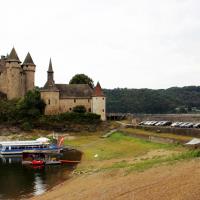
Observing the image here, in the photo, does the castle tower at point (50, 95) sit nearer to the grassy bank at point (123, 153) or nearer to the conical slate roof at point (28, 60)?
the conical slate roof at point (28, 60)

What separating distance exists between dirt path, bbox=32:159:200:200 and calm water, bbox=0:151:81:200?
3009mm

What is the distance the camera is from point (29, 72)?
120m

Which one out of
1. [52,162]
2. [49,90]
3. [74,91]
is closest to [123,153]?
[52,162]

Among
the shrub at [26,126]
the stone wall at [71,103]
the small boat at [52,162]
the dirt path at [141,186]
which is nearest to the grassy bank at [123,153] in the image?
the dirt path at [141,186]

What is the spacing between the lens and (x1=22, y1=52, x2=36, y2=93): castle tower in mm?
119625

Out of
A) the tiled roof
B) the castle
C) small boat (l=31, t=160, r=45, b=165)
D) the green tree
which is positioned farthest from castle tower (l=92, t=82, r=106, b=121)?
small boat (l=31, t=160, r=45, b=165)

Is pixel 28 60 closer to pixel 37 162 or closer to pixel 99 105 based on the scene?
pixel 99 105

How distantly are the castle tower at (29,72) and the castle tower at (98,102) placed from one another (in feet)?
62.9

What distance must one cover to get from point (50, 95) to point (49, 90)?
1.29 m

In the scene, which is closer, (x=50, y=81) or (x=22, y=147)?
(x=22, y=147)

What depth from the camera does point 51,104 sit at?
361 ft

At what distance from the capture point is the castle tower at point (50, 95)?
359ft

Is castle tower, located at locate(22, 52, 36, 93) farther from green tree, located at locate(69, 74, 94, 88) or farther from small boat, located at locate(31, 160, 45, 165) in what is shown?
small boat, located at locate(31, 160, 45, 165)

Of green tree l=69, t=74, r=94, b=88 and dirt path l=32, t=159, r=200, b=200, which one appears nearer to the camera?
dirt path l=32, t=159, r=200, b=200
